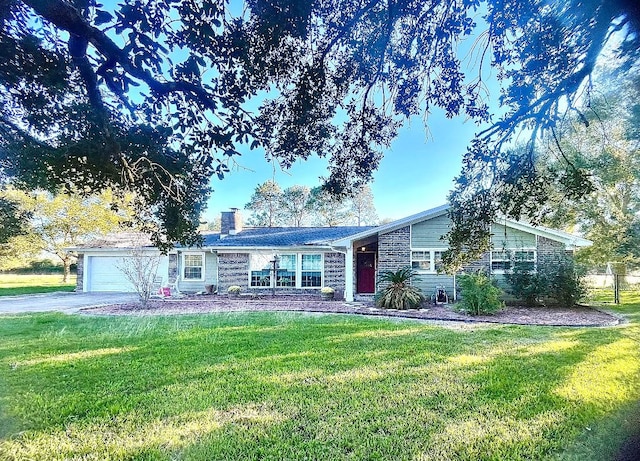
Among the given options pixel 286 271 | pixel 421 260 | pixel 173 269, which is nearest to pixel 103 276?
pixel 173 269

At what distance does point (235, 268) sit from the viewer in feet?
51.3

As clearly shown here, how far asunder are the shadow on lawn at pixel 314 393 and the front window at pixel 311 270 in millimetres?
8797

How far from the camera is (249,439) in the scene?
2826mm

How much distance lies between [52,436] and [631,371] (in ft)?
19.6

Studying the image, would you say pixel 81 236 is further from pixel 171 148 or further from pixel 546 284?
pixel 546 284

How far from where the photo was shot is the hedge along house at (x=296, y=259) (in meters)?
12.8

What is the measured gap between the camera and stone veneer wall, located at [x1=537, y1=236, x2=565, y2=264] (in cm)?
1209

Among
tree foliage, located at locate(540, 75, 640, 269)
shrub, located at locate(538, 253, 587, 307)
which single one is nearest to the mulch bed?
shrub, located at locate(538, 253, 587, 307)

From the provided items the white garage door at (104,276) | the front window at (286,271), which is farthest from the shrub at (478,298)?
the white garage door at (104,276)

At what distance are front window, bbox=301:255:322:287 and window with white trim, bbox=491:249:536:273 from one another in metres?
6.63

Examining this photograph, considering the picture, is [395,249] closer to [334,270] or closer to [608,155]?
[334,270]

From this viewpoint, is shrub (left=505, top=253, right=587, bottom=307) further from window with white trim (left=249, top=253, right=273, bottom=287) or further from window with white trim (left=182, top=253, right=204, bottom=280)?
window with white trim (left=182, top=253, right=204, bottom=280)

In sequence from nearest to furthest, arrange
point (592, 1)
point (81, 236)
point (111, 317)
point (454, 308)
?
point (592, 1)
point (111, 317)
point (454, 308)
point (81, 236)

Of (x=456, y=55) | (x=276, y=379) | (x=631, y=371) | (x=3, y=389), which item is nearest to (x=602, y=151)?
(x=456, y=55)
